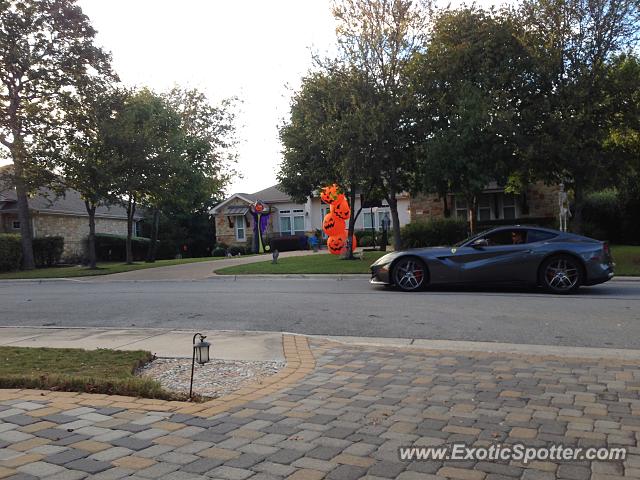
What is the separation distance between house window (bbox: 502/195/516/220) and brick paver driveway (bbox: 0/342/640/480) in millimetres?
29081

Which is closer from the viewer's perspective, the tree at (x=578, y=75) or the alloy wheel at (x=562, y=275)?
the alloy wheel at (x=562, y=275)

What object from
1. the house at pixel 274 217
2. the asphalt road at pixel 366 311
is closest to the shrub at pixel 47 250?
the asphalt road at pixel 366 311

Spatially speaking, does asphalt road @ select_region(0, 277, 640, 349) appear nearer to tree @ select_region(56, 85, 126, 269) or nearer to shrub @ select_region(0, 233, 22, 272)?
tree @ select_region(56, 85, 126, 269)

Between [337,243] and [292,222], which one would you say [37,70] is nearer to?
[337,243]

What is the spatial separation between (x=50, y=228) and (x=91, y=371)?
3460cm

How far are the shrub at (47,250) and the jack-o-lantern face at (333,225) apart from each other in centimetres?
1493

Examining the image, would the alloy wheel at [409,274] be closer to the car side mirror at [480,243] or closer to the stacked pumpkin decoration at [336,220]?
the car side mirror at [480,243]

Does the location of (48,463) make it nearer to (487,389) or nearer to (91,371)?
(91,371)

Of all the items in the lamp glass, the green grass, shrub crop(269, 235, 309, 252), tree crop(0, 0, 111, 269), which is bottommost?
the green grass

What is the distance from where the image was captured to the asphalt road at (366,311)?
7.32 meters

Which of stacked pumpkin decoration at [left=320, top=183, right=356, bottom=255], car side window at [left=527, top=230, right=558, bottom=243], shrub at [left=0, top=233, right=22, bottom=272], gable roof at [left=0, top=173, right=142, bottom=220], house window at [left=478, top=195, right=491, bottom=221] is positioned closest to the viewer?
car side window at [left=527, top=230, right=558, bottom=243]

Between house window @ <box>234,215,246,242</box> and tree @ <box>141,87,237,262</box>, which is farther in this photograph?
house window @ <box>234,215,246,242</box>

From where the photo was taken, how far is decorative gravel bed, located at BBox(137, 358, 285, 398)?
193 inches

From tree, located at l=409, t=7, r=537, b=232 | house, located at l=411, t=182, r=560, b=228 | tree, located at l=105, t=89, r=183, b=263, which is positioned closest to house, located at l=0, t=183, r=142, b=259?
tree, located at l=105, t=89, r=183, b=263
